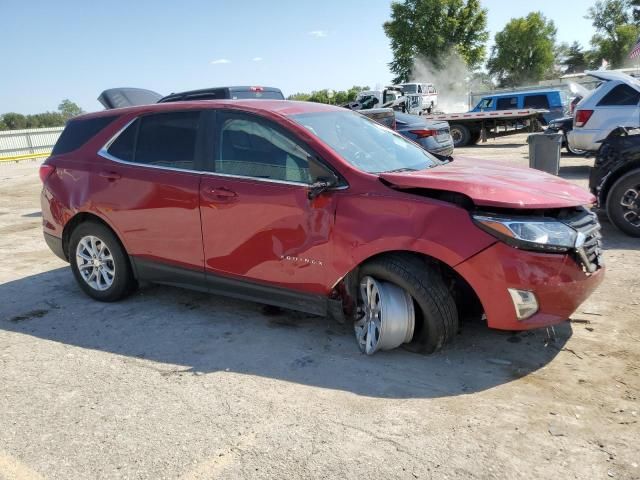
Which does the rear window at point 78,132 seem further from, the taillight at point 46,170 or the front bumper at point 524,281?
the front bumper at point 524,281

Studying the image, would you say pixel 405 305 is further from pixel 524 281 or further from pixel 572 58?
pixel 572 58

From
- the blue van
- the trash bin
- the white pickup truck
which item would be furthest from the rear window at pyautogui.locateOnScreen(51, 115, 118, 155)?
the white pickup truck

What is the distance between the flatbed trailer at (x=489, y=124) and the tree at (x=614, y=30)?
5738 cm

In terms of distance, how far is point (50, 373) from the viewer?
11.8ft

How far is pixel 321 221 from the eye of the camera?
3.54m

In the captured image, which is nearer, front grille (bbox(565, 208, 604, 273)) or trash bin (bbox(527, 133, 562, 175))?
front grille (bbox(565, 208, 604, 273))

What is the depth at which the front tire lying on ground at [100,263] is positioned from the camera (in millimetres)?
4676

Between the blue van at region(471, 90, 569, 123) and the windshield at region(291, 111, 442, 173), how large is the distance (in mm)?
17067

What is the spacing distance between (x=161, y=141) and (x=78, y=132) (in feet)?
3.55

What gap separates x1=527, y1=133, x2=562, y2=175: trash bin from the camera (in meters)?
7.93

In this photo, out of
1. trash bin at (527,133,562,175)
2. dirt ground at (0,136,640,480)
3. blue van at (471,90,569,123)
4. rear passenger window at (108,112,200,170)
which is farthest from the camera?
blue van at (471,90,569,123)

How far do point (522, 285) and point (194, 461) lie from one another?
2.02 metres

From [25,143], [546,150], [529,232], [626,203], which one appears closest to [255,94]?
[546,150]

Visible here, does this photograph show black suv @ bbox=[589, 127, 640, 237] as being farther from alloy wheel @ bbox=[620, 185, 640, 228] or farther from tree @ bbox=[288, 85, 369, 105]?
tree @ bbox=[288, 85, 369, 105]
